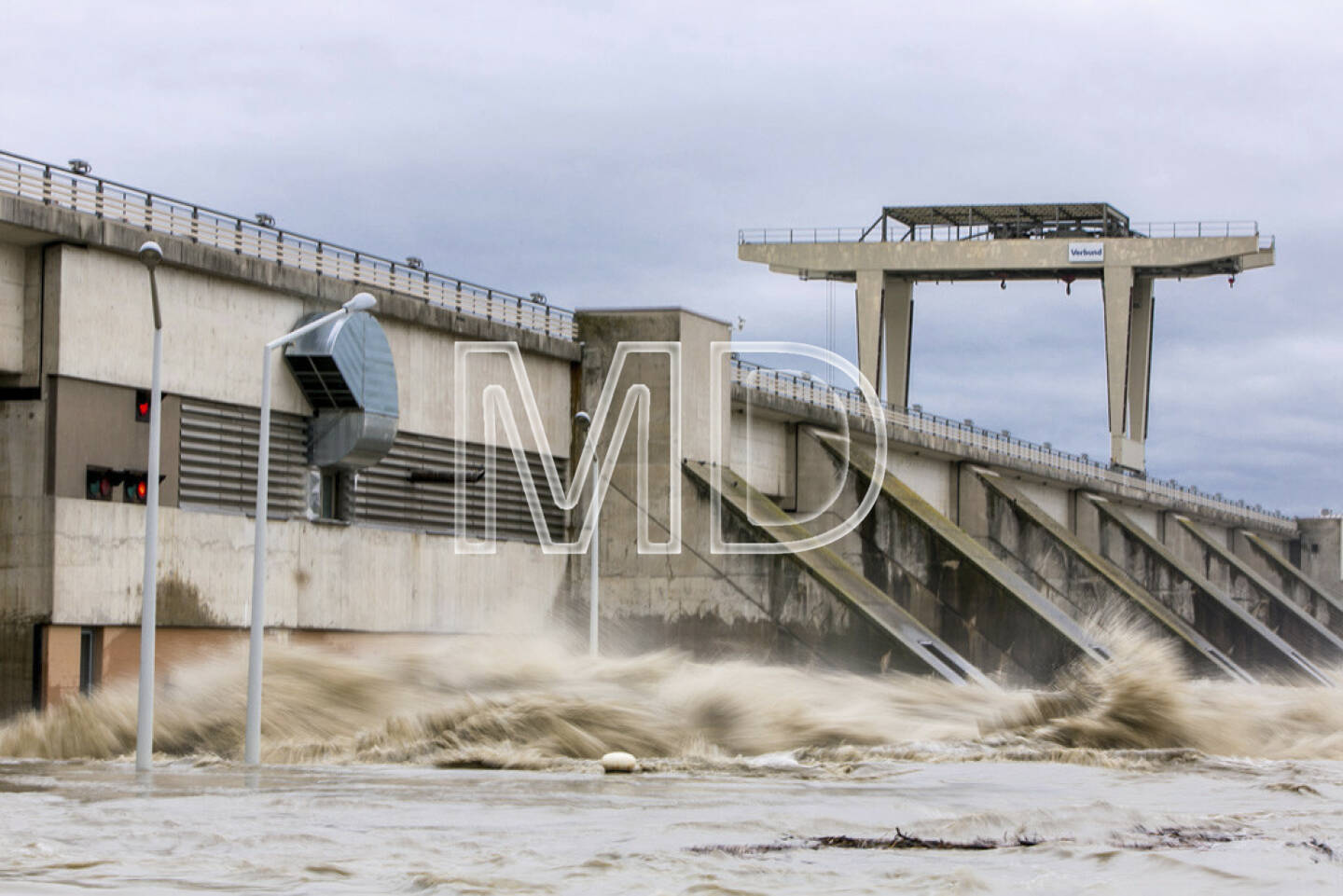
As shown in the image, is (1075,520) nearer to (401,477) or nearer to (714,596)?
(714,596)

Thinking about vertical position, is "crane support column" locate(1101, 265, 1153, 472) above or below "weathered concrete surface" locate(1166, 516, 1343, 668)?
above

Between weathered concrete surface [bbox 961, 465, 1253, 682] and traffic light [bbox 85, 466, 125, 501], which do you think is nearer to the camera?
traffic light [bbox 85, 466, 125, 501]

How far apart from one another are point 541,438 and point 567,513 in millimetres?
1813

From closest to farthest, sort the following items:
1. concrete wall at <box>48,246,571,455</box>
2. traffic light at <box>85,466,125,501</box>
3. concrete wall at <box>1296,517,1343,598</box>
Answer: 1. concrete wall at <box>48,246,571,455</box>
2. traffic light at <box>85,466,125,501</box>
3. concrete wall at <box>1296,517,1343,598</box>

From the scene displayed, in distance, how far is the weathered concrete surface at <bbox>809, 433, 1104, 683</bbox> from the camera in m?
38.1

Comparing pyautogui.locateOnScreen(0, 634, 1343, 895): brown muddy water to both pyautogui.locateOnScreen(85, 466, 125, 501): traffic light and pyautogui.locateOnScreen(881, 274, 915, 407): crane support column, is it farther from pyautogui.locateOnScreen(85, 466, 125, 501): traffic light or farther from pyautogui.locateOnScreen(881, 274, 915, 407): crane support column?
pyautogui.locateOnScreen(881, 274, 915, 407): crane support column

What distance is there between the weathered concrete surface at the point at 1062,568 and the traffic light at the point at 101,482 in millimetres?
29595

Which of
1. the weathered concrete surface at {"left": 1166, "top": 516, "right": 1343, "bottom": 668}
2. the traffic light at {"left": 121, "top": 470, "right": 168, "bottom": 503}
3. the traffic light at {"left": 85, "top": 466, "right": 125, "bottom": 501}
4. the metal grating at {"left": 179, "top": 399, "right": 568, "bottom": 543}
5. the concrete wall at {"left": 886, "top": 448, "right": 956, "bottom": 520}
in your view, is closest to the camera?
the traffic light at {"left": 85, "top": 466, "right": 125, "bottom": 501}

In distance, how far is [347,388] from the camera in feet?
97.3

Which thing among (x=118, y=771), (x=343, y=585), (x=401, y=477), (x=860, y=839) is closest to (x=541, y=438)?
(x=401, y=477)

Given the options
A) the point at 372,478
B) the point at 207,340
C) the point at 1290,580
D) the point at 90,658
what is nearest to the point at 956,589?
the point at 372,478

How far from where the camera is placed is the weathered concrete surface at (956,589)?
1499 inches

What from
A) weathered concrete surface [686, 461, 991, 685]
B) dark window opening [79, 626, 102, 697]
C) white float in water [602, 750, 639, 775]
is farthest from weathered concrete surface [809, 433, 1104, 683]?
dark window opening [79, 626, 102, 697]

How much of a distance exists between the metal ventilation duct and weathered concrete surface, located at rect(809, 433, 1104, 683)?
603 inches
